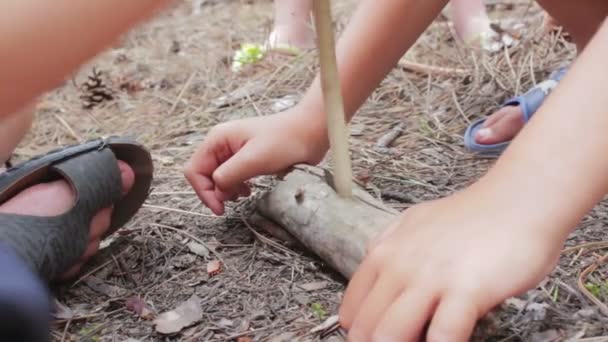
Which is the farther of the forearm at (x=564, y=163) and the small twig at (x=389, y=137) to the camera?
the small twig at (x=389, y=137)

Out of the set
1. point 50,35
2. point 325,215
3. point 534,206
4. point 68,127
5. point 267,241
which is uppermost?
point 50,35

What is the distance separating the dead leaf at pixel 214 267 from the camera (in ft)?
4.08

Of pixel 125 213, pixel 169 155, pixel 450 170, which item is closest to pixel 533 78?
pixel 450 170

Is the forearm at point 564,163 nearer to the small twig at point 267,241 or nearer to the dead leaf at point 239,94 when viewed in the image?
the small twig at point 267,241

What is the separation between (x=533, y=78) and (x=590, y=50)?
44.3 inches

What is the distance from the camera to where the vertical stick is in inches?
40.9

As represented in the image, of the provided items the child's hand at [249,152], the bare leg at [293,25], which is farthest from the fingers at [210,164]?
the bare leg at [293,25]

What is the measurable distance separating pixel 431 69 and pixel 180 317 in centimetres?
124

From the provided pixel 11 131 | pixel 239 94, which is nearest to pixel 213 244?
pixel 11 131

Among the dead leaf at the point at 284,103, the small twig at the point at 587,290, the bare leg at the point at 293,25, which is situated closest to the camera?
the small twig at the point at 587,290

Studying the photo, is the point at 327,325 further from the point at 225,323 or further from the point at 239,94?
the point at 239,94

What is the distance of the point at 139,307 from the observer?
1155mm

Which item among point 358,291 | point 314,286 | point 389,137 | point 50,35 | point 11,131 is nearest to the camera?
point 50,35

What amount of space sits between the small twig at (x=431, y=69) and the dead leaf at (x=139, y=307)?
1.16m
